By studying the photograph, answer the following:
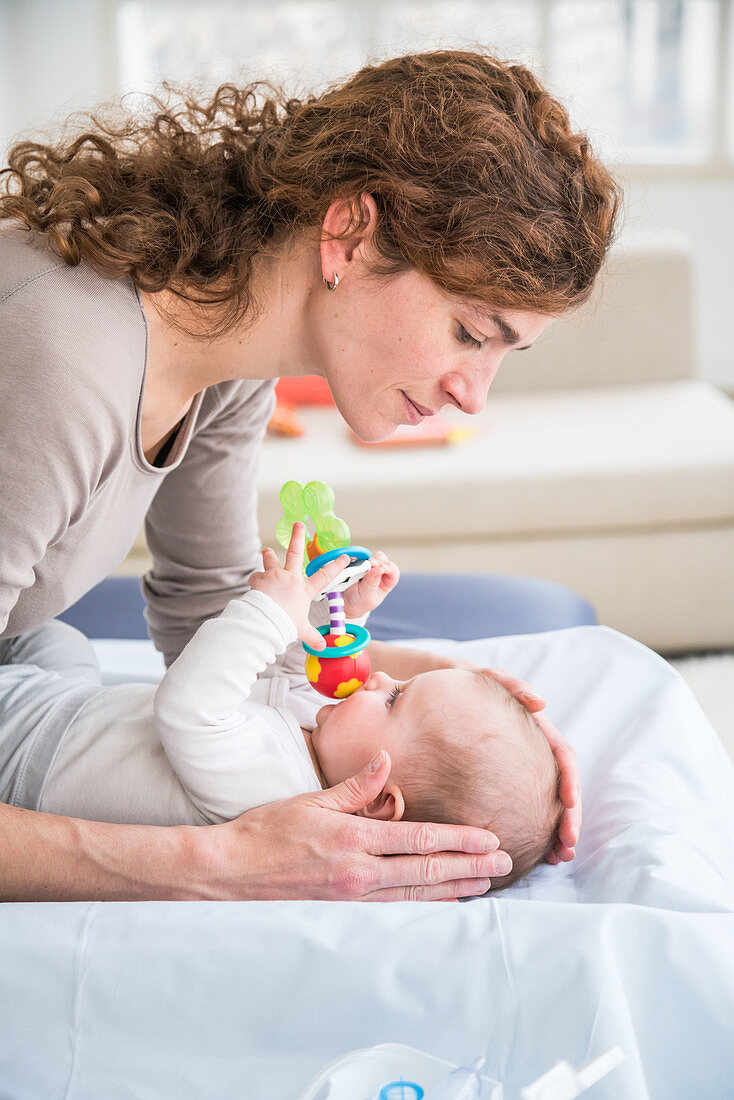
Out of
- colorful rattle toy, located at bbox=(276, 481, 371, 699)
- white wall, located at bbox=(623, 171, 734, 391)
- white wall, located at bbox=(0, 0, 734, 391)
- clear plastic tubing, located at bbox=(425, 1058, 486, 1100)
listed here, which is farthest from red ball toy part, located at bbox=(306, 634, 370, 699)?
white wall, located at bbox=(623, 171, 734, 391)

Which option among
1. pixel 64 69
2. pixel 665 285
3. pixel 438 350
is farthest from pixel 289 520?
pixel 64 69

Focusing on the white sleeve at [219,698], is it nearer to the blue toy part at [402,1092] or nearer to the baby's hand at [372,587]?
the baby's hand at [372,587]

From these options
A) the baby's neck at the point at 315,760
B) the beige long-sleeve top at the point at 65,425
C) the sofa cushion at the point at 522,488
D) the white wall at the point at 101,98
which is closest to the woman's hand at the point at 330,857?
the baby's neck at the point at 315,760

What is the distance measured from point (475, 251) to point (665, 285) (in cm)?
248

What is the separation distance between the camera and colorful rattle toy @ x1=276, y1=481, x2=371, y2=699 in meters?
1.24

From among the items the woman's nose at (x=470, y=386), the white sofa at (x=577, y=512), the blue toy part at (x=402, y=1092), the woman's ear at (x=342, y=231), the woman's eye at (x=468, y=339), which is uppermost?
the woman's ear at (x=342, y=231)

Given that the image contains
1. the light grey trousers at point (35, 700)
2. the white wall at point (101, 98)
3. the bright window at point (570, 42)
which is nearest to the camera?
the light grey trousers at point (35, 700)

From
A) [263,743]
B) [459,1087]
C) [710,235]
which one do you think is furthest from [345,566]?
[710,235]

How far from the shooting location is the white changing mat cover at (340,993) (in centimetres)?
88

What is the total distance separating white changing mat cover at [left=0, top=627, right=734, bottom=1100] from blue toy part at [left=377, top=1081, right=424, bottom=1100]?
10 cm

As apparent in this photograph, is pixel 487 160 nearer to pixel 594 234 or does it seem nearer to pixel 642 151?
pixel 594 234

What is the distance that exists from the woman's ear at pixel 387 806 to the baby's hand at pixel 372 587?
0.86 ft

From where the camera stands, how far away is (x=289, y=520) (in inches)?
53.8

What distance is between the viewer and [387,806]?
1.18 m
